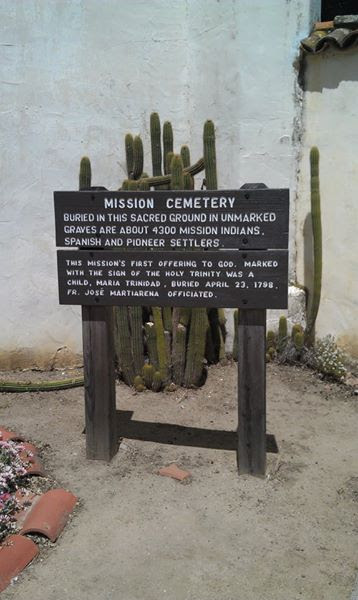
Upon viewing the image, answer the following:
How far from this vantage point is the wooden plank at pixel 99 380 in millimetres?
4121

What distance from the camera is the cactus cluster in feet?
17.0

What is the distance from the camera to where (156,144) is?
539 centimetres

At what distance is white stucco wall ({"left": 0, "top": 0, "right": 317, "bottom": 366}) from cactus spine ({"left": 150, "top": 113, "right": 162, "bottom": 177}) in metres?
0.35

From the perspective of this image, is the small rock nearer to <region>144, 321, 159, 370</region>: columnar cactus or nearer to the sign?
the sign

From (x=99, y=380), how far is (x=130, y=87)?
2.83 metres

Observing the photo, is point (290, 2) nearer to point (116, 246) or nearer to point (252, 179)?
point (252, 179)

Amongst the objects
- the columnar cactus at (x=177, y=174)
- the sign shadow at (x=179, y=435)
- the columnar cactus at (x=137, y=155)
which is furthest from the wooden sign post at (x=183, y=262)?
the columnar cactus at (x=137, y=155)

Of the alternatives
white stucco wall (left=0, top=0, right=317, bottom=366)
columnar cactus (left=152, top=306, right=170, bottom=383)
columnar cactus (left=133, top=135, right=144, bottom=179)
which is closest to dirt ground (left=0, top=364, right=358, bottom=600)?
columnar cactus (left=152, top=306, right=170, bottom=383)

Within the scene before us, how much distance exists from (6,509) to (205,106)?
151 inches

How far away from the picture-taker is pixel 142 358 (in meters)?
5.43

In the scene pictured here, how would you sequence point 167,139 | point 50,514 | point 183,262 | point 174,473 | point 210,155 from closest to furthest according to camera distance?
point 50,514, point 183,262, point 174,473, point 210,155, point 167,139

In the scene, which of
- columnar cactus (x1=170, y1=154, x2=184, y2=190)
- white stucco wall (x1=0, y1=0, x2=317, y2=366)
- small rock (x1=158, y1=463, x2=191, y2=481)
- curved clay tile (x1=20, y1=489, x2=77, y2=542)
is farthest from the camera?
Answer: white stucco wall (x1=0, y1=0, x2=317, y2=366)

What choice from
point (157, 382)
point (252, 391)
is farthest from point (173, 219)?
point (157, 382)

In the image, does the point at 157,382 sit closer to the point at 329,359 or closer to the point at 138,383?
the point at 138,383
